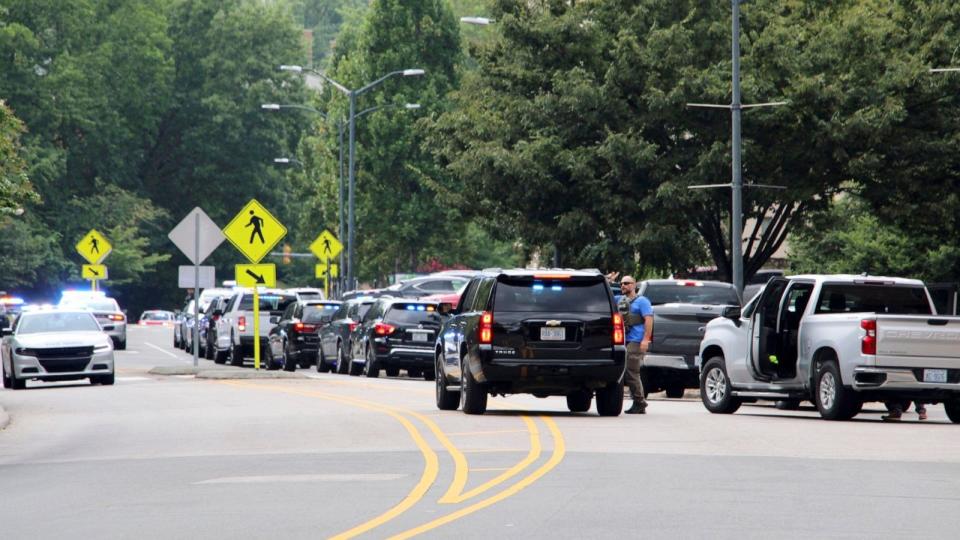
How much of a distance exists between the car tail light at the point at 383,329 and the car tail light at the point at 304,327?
6349 millimetres

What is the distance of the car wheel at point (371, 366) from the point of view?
40.3 metres

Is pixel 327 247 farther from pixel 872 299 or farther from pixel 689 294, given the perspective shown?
pixel 872 299

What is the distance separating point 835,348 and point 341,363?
20656mm

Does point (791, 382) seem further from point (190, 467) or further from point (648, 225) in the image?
point (648, 225)

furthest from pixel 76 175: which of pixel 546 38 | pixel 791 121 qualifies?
pixel 791 121

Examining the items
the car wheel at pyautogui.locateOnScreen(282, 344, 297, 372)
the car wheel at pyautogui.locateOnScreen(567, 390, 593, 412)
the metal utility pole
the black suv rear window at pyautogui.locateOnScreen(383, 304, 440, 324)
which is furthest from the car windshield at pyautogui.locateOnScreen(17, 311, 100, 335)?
the car wheel at pyautogui.locateOnScreen(567, 390, 593, 412)

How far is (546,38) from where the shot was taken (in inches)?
Result: 2009

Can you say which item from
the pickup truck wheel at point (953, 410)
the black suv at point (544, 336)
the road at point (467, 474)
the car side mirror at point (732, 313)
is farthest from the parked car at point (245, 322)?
the pickup truck wheel at point (953, 410)

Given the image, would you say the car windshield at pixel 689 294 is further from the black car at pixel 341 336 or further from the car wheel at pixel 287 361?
the car wheel at pixel 287 361

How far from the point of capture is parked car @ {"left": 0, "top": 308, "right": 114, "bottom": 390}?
3584 cm

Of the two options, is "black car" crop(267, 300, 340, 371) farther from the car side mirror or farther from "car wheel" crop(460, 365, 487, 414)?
"car wheel" crop(460, 365, 487, 414)

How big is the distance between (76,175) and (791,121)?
6051 centimetres

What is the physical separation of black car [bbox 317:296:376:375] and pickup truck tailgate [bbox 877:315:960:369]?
790 inches

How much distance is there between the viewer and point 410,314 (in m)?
39.7
